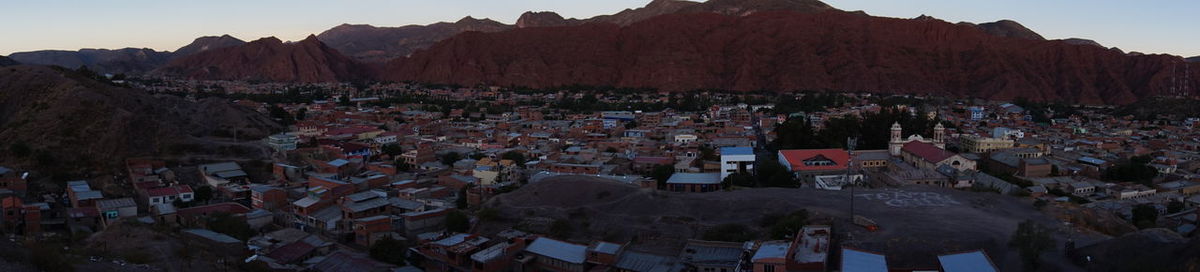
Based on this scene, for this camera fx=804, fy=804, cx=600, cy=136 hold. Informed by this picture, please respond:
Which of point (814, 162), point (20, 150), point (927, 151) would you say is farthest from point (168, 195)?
point (927, 151)

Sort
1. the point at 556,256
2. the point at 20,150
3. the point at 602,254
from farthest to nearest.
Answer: the point at 20,150 → the point at 556,256 → the point at 602,254

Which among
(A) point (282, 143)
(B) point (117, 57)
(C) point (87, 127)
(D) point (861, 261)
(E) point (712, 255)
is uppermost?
(B) point (117, 57)

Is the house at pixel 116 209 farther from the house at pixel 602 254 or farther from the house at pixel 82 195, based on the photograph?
the house at pixel 602 254

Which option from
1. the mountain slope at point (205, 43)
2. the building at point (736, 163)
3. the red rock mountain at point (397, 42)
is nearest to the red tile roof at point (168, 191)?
the building at point (736, 163)

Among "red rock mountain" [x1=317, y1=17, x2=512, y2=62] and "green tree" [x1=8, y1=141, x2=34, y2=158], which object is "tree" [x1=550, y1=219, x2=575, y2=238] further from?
"red rock mountain" [x1=317, y1=17, x2=512, y2=62]

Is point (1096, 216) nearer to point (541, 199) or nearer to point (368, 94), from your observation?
point (541, 199)

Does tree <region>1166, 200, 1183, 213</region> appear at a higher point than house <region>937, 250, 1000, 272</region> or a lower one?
lower

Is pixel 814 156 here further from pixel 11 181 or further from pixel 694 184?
pixel 11 181

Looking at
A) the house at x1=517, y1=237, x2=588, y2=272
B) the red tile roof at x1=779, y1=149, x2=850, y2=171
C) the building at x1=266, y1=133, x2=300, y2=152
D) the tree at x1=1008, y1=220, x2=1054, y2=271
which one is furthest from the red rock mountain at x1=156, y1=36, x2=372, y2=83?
the tree at x1=1008, y1=220, x2=1054, y2=271
